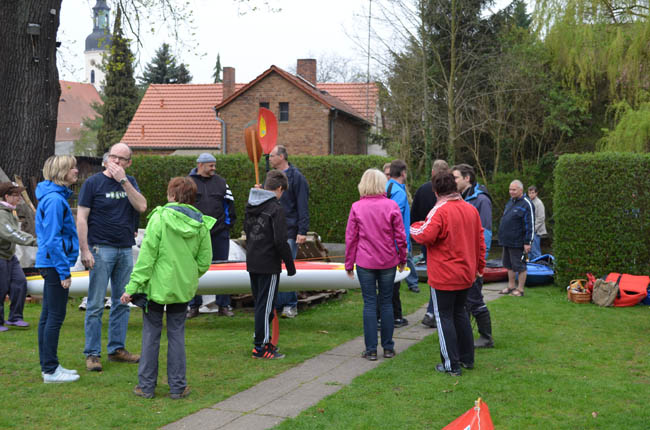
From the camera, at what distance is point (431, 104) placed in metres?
27.9

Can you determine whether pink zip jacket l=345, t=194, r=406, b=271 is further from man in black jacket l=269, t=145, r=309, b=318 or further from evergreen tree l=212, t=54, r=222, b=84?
evergreen tree l=212, t=54, r=222, b=84

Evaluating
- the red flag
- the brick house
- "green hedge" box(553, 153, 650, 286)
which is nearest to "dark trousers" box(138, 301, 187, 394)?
the red flag

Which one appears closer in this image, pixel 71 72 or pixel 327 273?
pixel 327 273

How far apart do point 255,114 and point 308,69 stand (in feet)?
17.5

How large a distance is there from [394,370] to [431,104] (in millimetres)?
22906

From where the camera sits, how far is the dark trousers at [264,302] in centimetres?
656

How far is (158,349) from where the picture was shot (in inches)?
211

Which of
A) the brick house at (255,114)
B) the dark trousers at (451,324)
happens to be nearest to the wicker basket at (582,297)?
the dark trousers at (451,324)

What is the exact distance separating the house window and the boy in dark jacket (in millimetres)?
30567

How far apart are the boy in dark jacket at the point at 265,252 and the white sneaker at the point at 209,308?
2.78 m

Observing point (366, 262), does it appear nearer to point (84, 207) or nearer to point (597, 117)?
point (84, 207)

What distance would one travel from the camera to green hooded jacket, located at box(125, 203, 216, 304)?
5.18m

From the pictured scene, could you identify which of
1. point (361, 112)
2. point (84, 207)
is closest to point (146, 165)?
point (84, 207)

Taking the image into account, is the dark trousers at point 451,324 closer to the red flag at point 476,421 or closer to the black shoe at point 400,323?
the black shoe at point 400,323
